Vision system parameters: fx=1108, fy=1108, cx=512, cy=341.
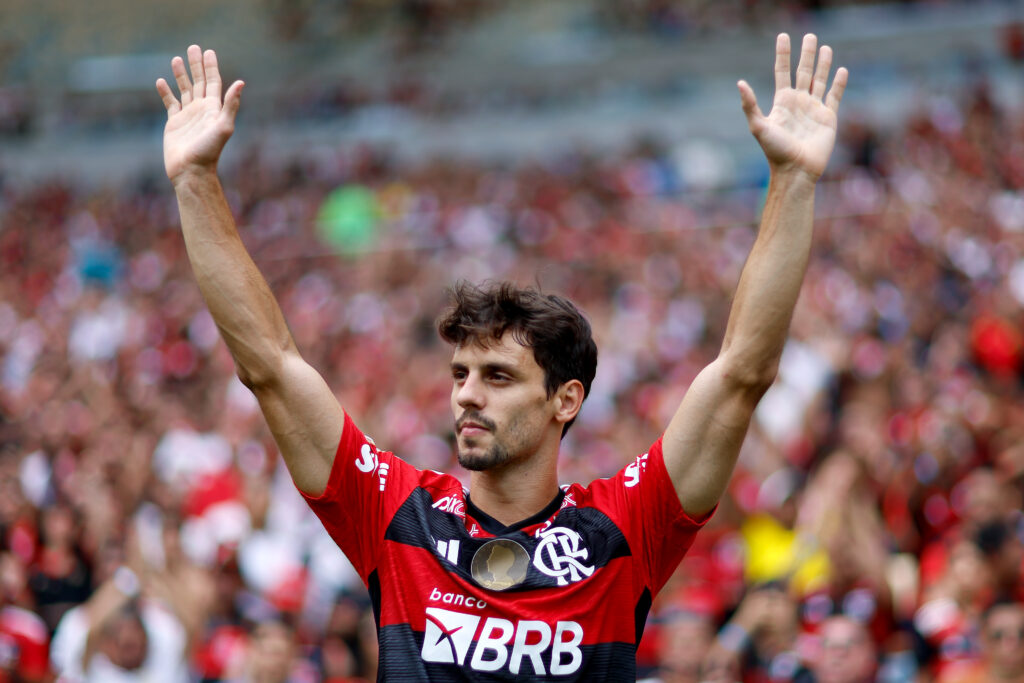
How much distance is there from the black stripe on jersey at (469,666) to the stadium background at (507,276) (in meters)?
1.16

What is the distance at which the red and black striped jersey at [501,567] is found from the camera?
8.09ft

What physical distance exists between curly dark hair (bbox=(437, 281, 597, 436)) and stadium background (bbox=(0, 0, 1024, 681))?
493 mm

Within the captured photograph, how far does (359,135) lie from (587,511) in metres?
17.9

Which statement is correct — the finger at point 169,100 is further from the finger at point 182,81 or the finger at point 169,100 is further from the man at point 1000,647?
the man at point 1000,647

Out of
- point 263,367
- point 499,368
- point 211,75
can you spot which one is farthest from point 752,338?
point 211,75

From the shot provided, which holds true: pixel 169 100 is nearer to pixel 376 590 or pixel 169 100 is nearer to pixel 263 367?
pixel 263 367

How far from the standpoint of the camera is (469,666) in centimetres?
245

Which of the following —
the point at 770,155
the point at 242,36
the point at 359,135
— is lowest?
the point at 359,135

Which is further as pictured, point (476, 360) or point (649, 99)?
point (649, 99)

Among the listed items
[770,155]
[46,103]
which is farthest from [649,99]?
[770,155]

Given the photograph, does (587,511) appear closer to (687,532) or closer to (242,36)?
A: (687,532)

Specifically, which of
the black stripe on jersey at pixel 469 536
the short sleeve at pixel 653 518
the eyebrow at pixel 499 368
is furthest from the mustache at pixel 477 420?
the short sleeve at pixel 653 518

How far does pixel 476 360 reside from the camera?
268 centimetres

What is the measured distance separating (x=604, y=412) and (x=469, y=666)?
616cm
